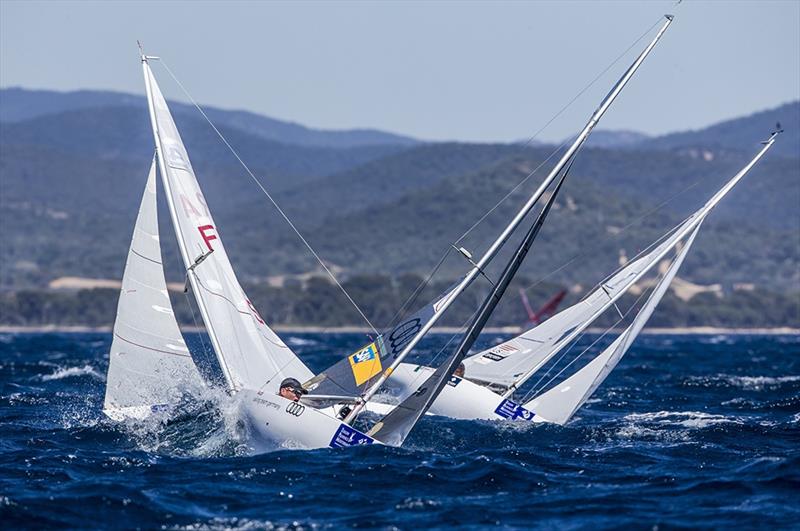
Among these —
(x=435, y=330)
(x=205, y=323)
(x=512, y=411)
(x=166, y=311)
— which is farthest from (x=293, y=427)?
(x=435, y=330)

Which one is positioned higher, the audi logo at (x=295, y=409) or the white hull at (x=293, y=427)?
the audi logo at (x=295, y=409)

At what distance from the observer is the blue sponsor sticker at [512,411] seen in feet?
90.0

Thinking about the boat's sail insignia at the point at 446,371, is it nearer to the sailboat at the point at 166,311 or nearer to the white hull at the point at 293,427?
the white hull at the point at 293,427

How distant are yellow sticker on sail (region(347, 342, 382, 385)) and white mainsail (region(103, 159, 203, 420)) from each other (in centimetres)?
327

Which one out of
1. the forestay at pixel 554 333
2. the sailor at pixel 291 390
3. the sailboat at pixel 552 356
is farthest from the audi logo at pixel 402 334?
the forestay at pixel 554 333

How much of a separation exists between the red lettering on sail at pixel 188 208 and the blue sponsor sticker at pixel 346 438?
5543 millimetres

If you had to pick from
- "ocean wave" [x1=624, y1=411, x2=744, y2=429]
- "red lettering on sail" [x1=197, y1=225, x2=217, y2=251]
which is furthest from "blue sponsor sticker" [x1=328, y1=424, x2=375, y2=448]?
"ocean wave" [x1=624, y1=411, x2=744, y2=429]

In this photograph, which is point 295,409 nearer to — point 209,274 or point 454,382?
point 209,274

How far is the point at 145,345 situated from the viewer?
2520cm

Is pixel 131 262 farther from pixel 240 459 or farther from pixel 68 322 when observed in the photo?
pixel 68 322

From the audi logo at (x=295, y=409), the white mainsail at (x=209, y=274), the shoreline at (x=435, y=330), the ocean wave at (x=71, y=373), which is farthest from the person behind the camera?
the shoreline at (x=435, y=330)

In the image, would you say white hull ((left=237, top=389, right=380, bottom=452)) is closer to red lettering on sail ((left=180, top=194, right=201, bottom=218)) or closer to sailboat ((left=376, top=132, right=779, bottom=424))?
red lettering on sail ((left=180, top=194, right=201, bottom=218))

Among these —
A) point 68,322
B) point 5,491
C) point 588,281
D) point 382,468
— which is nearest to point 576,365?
point 382,468

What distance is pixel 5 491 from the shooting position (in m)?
19.1
